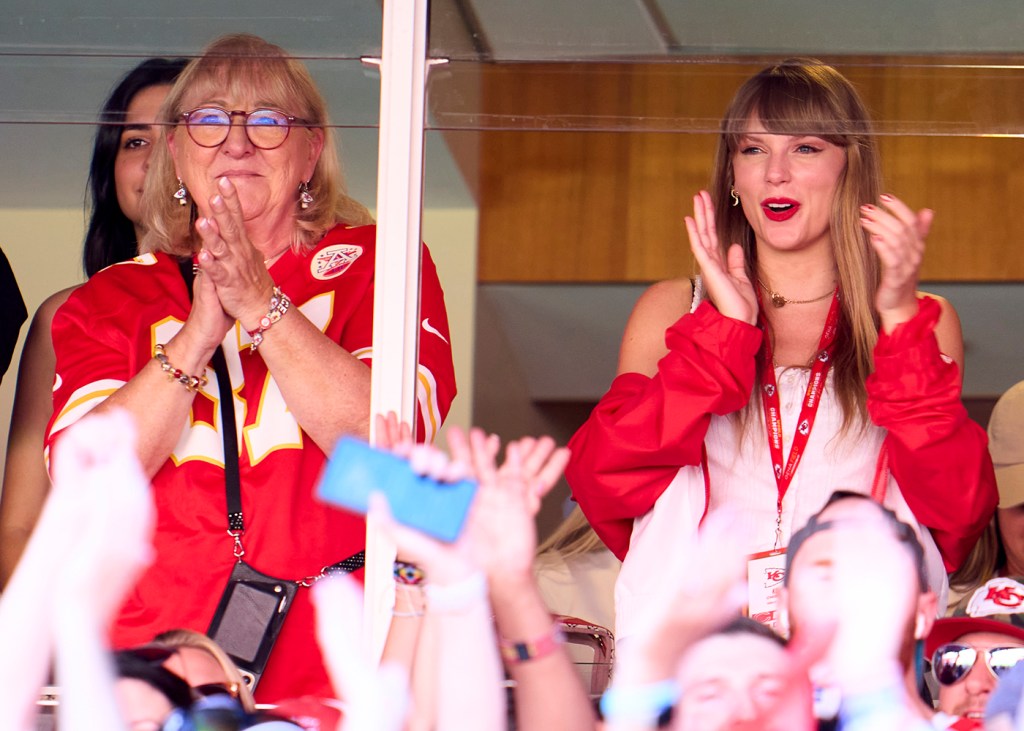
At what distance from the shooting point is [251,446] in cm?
235

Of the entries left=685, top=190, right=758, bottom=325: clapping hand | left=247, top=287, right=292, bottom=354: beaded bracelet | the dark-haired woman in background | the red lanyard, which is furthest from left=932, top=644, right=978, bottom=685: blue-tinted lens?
the dark-haired woman in background

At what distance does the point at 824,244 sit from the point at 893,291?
34cm

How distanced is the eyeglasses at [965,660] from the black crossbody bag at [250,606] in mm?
807

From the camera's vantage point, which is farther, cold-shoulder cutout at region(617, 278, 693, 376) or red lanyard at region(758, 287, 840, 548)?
cold-shoulder cutout at region(617, 278, 693, 376)

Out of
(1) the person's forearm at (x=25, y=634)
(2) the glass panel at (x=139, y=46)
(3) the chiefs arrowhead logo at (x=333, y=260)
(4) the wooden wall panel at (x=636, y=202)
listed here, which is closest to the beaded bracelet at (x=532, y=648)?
(1) the person's forearm at (x=25, y=634)

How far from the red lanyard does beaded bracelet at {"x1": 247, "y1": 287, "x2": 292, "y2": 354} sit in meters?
0.75

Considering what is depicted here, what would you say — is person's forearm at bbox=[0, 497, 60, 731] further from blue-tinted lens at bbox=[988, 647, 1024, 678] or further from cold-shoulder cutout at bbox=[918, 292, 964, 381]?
cold-shoulder cutout at bbox=[918, 292, 964, 381]

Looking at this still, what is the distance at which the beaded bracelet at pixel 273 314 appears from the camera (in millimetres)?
2277

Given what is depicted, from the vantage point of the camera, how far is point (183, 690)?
1.83m

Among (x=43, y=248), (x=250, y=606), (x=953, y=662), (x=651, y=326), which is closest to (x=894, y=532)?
(x=953, y=662)

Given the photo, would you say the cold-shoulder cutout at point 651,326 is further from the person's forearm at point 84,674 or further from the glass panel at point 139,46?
the person's forearm at point 84,674

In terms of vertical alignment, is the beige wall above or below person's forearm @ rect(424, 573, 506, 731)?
above

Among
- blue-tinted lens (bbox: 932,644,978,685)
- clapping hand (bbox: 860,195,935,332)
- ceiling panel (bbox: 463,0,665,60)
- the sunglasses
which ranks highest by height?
ceiling panel (bbox: 463,0,665,60)

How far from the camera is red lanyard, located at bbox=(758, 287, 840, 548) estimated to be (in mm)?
2416
